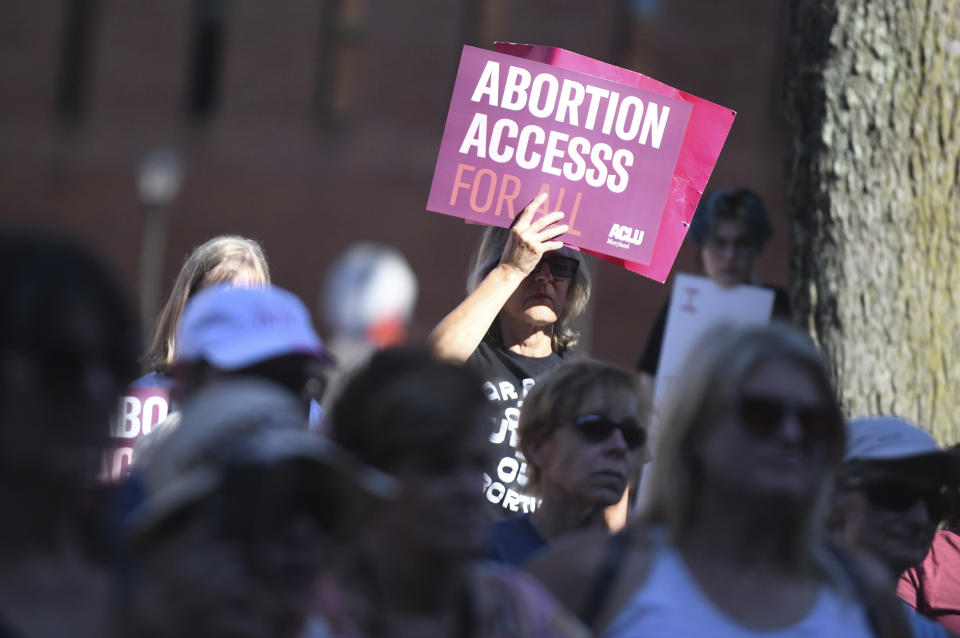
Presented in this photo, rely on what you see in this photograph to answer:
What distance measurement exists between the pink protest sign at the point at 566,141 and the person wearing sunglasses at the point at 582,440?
865 millimetres

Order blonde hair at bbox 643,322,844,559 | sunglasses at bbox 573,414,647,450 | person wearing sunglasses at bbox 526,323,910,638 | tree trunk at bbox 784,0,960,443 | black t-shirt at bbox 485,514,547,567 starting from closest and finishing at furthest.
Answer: person wearing sunglasses at bbox 526,323,910,638, blonde hair at bbox 643,322,844,559, black t-shirt at bbox 485,514,547,567, sunglasses at bbox 573,414,647,450, tree trunk at bbox 784,0,960,443

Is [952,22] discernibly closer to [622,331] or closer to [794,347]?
[794,347]

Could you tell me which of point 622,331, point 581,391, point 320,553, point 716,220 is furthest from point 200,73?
point 320,553

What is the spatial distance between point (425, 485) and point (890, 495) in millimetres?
1300

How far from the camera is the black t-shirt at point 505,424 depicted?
371 centimetres

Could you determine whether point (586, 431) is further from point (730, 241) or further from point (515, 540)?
point (730, 241)

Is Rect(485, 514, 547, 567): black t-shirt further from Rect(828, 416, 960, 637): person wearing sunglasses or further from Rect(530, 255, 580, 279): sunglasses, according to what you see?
Rect(530, 255, 580, 279): sunglasses

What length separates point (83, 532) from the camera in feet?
6.17

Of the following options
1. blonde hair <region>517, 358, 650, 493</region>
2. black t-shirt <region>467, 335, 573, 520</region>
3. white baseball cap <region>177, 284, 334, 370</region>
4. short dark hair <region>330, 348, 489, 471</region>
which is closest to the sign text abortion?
black t-shirt <region>467, 335, 573, 520</region>

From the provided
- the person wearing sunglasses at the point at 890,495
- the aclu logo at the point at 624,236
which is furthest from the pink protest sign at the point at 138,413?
the person wearing sunglasses at the point at 890,495

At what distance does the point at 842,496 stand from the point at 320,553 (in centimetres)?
157

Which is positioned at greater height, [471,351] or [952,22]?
[952,22]

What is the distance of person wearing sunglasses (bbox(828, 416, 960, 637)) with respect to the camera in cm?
295

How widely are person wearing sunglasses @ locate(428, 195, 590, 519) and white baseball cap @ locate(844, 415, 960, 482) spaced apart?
0.89 meters
